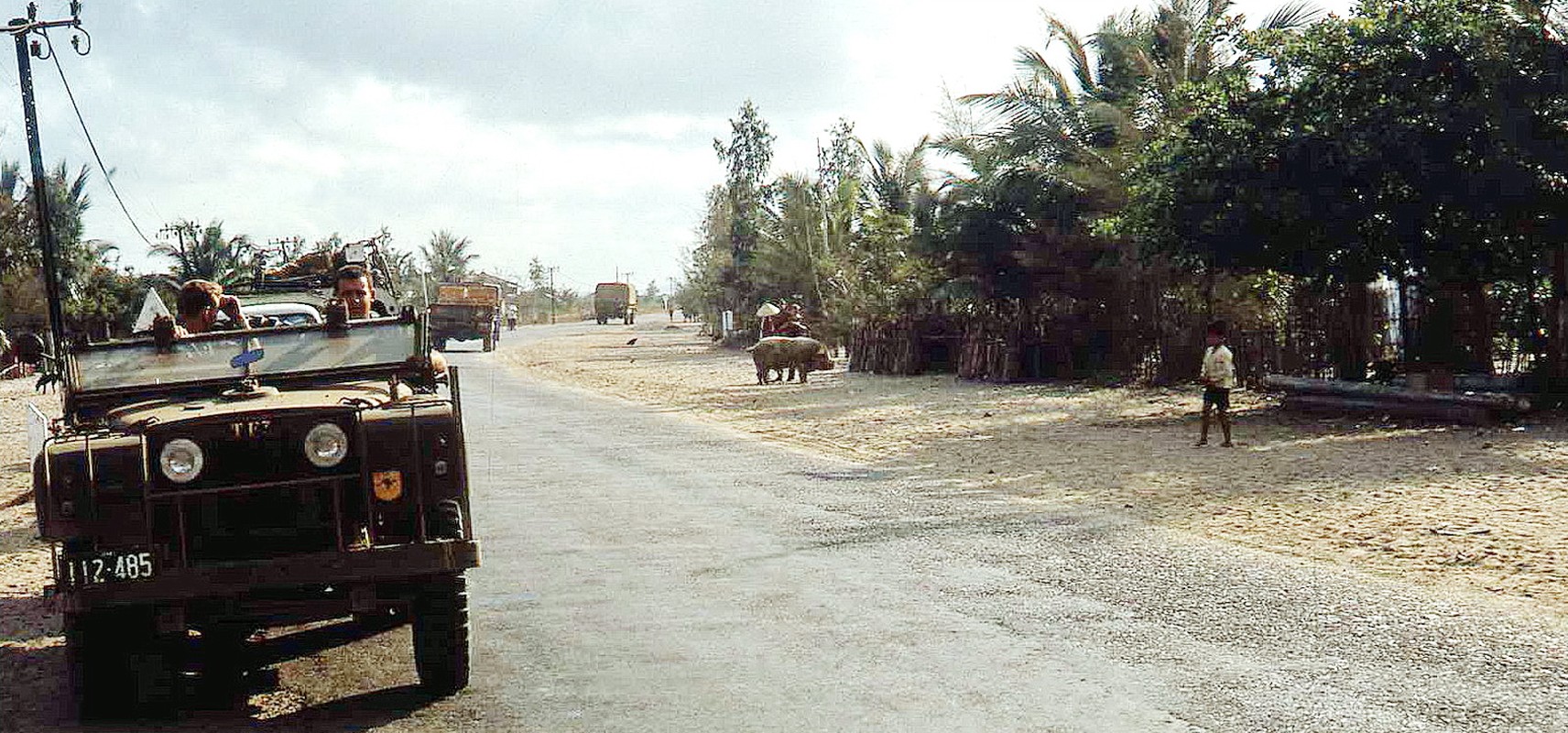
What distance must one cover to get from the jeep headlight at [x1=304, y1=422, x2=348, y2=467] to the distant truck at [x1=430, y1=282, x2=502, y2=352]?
46.0m

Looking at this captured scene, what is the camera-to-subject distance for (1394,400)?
645 inches

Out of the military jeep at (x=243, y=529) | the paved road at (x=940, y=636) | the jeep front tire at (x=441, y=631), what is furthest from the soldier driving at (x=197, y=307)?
the jeep front tire at (x=441, y=631)

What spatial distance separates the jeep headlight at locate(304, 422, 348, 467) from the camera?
576 cm

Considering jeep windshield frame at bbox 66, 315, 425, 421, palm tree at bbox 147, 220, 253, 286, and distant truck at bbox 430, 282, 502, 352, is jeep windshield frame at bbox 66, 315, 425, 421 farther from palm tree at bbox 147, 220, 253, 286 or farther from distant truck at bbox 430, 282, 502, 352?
distant truck at bbox 430, 282, 502, 352

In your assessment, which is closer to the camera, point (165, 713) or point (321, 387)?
point (165, 713)

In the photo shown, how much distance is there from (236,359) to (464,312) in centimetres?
4544

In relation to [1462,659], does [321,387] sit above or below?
above

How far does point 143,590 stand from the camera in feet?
Result: 17.9

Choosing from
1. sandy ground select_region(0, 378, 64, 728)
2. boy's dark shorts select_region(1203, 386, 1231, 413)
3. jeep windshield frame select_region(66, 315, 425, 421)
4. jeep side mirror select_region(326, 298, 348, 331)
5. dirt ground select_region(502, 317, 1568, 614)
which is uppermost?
jeep side mirror select_region(326, 298, 348, 331)

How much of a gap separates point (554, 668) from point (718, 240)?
5517 cm

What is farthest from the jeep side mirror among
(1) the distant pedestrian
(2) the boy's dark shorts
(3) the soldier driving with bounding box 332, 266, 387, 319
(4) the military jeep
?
(2) the boy's dark shorts

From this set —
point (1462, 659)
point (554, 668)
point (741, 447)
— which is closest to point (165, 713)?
point (554, 668)

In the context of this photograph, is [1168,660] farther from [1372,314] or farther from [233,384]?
[1372,314]

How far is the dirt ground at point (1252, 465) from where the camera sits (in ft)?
29.6
